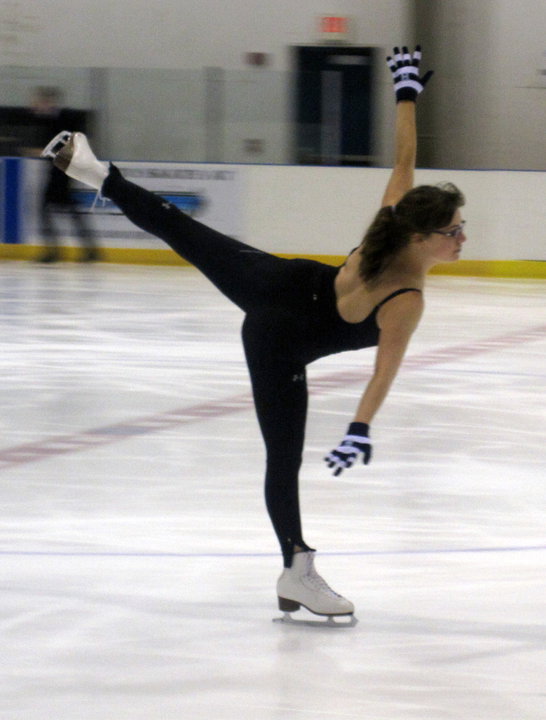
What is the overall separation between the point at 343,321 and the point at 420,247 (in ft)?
0.81

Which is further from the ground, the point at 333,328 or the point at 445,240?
the point at 445,240

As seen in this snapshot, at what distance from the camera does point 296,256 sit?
13797 mm

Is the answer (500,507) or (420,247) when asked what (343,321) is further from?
(500,507)

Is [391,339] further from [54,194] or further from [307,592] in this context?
[54,194]

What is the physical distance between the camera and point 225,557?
12.6ft

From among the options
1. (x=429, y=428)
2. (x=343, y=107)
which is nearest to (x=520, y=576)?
(x=429, y=428)

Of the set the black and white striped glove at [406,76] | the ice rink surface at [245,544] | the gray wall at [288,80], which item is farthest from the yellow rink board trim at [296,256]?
the black and white striped glove at [406,76]

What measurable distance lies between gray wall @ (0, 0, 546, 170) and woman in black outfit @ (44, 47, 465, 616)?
10786 millimetres

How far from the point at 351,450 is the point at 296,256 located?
1084cm

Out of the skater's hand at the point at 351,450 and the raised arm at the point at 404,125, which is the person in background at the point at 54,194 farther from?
the skater's hand at the point at 351,450

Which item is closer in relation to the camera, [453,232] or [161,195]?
[453,232]

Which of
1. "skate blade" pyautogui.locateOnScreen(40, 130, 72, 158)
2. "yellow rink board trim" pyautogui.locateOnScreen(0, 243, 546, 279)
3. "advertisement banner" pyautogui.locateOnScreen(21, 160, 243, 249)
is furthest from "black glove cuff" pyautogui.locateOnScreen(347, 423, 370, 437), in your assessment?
"advertisement banner" pyautogui.locateOnScreen(21, 160, 243, 249)

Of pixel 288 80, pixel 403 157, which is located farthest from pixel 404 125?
pixel 288 80

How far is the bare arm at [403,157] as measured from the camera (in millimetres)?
3467
